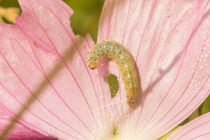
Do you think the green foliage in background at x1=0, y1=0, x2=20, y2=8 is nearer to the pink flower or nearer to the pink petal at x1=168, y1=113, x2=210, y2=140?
the pink flower

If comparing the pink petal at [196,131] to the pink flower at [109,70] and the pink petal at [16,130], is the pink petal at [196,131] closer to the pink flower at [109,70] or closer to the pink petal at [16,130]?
the pink flower at [109,70]

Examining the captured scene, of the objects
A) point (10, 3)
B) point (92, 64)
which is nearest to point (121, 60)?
point (92, 64)

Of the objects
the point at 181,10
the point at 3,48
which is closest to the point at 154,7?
the point at 181,10

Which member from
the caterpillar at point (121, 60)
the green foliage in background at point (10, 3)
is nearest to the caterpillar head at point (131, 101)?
the caterpillar at point (121, 60)

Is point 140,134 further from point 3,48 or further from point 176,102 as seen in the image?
point 3,48

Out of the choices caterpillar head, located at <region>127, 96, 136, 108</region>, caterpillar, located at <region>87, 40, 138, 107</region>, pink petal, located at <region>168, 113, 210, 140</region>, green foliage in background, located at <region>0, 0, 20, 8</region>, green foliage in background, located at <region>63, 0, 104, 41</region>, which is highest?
green foliage in background, located at <region>63, 0, 104, 41</region>

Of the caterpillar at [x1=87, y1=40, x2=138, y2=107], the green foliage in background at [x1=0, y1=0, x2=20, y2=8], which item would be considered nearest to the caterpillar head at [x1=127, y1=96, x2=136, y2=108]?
the caterpillar at [x1=87, y1=40, x2=138, y2=107]
